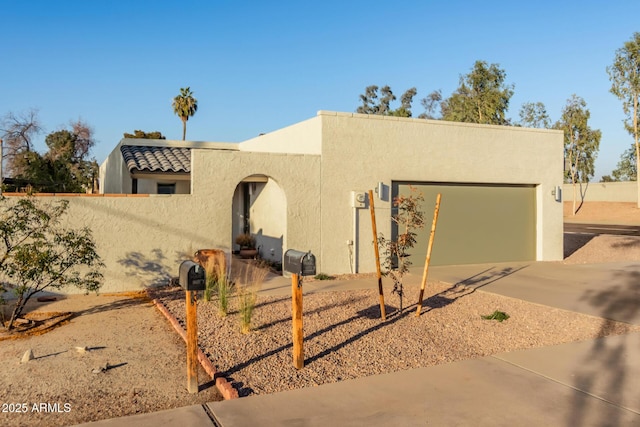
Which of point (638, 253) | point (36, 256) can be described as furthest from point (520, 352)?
point (638, 253)

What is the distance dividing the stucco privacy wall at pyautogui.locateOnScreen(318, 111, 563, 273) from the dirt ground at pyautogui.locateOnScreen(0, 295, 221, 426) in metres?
5.90

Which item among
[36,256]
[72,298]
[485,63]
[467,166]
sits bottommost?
[72,298]

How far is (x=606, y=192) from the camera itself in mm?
51344

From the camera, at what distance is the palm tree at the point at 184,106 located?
157ft

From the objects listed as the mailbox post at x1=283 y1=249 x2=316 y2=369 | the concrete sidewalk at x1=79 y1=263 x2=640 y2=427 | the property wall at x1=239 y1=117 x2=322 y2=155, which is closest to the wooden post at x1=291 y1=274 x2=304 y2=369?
the mailbox post at x1=283 y1=249 x2=316 y2=369

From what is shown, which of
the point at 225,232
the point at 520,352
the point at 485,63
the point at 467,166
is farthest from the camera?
the point at 485,63

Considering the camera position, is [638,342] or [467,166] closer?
[638,342]

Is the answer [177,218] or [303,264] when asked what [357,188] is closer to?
[177,218]

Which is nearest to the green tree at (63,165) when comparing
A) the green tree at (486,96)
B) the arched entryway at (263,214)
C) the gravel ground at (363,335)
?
the arched entryway at (263,214)

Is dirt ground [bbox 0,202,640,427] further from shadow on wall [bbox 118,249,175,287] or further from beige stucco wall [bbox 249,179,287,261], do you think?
beige stucco wall [bbox 249,179,287,261]

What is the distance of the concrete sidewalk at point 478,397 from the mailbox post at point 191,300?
1.65ft

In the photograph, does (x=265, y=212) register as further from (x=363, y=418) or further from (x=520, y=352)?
(x=363, y=418)

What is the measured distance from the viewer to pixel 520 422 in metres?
4.20

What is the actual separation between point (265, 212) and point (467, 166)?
240 inches
